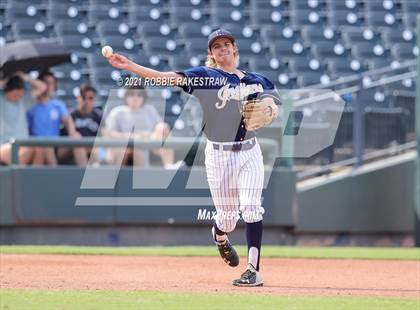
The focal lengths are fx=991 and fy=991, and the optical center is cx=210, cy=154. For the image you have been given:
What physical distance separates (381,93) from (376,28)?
4.97 m

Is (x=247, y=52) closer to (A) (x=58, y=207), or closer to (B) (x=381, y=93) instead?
(B) (x=381, y=93)

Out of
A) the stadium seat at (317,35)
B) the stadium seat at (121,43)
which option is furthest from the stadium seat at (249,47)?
the stadium seat at (121,43)

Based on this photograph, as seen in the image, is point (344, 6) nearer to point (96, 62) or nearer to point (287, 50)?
point (287, 50)

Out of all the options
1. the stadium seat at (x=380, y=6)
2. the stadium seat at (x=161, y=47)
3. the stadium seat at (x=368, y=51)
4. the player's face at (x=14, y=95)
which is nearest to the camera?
the player's face at (x=14, y=95)

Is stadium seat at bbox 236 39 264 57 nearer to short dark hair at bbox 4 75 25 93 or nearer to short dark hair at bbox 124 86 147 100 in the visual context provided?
short dark hair at bbox 124 86 147 100

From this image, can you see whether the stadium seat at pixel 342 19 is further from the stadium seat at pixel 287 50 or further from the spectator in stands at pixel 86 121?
the spectator in stands at pixel 86 121

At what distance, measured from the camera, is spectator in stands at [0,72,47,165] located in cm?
1139

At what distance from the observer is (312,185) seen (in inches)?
499

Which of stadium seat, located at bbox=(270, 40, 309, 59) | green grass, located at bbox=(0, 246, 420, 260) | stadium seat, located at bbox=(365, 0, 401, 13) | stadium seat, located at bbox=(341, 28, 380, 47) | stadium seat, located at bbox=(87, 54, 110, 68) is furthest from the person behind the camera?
stadium seat, located at bbox=(365, 0, 401, 13)

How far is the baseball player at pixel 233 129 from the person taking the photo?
22.5ft

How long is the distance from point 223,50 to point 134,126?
4.93m

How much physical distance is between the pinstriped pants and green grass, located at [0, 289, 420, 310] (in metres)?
0.90

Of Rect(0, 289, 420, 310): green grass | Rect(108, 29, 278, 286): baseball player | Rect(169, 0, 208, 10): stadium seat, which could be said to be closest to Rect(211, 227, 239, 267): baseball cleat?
Rect(108, 29, 278, 286): baseball player

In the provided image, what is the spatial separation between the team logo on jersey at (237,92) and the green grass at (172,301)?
1545 millimetres
